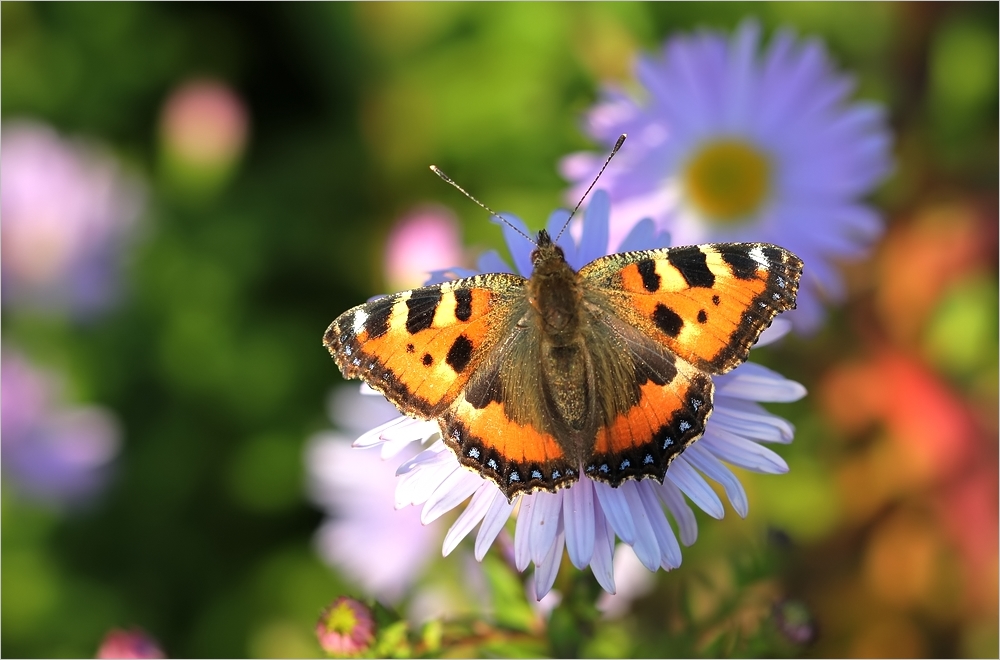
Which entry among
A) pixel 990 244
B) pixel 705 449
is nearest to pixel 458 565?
pixel 705 449

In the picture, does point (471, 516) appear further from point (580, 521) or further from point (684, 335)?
point (684, 335)

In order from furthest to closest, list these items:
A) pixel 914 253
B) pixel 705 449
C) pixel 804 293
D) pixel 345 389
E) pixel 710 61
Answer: pixel 914 253 < pixel 345 389 < pixel 710 61 < pixel 804 293 < pixel 705 449

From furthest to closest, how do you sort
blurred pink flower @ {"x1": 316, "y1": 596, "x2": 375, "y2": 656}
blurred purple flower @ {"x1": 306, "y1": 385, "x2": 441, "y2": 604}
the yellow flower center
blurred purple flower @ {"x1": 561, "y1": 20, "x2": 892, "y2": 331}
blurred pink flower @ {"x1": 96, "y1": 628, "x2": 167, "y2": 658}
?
blurred purple flower @ {"x1": 306, "y1": 385, "x2": 441, "y2": 604}, the yellow flower center, blurred purple flower @ {"x1": 561, "y1": 20, "x2": 892, "y2": 331}, blurred pink flower @ {"x1": 96, "y1": 628, "x2": 167, "y2": 658}, blurred pink flower @ {"x1": 316, "y1": 596, "x2": 375, "y2": 656}

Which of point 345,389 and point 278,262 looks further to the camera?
point 278,262

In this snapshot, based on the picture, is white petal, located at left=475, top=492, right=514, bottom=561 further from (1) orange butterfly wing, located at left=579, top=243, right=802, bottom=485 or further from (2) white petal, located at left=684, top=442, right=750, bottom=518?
(2) white petal, located at left=684, top=442, right=750, bottom=518

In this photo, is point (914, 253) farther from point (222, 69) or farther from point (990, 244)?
point (222, 69)

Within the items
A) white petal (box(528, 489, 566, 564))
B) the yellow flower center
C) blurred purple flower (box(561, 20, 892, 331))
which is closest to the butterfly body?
white petal (box(528, 489, 566, 564))

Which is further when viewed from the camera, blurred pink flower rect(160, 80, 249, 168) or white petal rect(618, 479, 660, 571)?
blurred pink flower rect(160, 80, 249, 168)

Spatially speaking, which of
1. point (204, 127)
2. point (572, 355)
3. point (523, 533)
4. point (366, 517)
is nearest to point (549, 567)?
point (523, 533)
